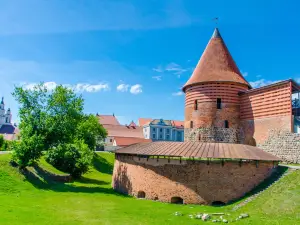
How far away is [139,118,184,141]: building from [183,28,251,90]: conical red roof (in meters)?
47.7

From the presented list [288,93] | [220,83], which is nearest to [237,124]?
[220,83]

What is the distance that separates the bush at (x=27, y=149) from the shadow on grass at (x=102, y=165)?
56.1ft

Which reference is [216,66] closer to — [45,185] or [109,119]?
[45,185]

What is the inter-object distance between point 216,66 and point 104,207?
18132mm

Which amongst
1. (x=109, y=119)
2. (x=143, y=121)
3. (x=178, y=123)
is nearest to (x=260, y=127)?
(x=109, y=119)

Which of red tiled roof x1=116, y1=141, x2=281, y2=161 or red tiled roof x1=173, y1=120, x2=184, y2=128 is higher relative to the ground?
red tiled roof x1=173, y1=120, x2=184, y2=128

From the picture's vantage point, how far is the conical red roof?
89.4 ft

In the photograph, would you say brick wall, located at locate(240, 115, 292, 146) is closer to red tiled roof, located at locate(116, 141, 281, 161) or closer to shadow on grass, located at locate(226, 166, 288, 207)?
red tiled roof, located at locate(116, 141, 281, 161)

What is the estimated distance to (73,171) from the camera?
28125 mm

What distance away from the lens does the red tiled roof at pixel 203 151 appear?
55.0ft

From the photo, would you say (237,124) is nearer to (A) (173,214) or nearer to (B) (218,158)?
(B) (218,158)

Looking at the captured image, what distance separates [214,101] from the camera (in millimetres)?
26859

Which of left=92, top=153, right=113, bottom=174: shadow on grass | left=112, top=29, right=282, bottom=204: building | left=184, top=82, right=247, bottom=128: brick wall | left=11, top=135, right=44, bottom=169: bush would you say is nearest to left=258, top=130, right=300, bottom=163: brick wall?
left=112, top=29, right=282, bottom=204: building

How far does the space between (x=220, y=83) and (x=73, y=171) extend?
15461 mm
